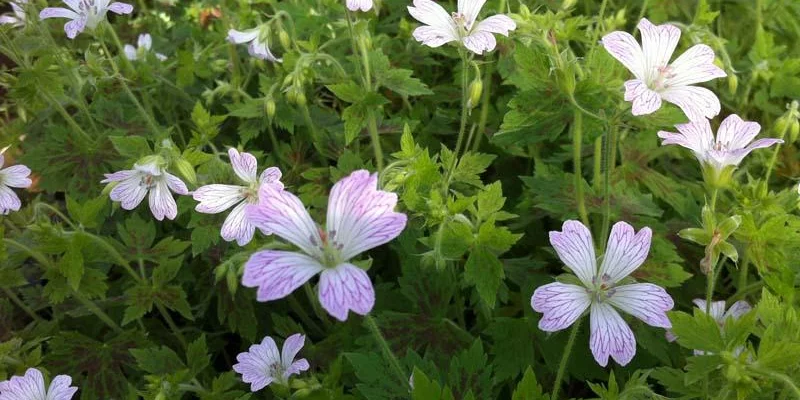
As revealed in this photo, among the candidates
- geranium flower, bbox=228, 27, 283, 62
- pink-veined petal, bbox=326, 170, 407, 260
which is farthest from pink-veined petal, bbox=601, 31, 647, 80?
geranium flower, bbox=228, 27, 283, 62

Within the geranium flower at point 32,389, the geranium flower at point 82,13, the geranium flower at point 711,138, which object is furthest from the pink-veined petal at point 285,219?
the geranium flower at point 82,13

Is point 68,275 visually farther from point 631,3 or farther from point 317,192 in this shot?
point 631,3

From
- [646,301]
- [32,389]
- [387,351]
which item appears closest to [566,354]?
[646,301]

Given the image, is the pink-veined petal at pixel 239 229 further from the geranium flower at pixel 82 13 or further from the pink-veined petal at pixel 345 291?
the geranium flower at pixel 82 13

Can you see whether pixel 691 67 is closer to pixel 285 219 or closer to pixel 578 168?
pixel 578 168

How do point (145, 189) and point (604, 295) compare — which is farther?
point (145, 189)

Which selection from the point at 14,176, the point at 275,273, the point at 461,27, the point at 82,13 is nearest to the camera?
the point at 275,273

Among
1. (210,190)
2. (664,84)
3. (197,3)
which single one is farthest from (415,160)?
(197,3)

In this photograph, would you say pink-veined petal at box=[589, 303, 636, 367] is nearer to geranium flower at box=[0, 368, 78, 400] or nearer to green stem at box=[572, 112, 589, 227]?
green stem at box=[572, 112, 589, 227]
